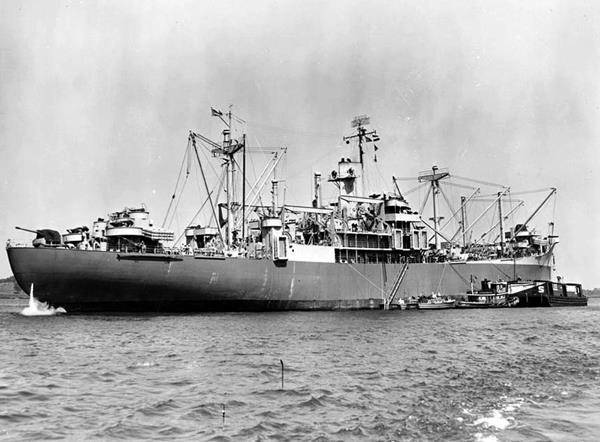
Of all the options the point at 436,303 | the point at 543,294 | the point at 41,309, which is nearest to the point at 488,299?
the point at 436,303

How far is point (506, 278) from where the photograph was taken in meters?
63.7

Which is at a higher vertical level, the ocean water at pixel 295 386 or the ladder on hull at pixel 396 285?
the ladder on hull at pixel 396 285

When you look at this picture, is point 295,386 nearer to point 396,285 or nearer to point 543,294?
point 396,285

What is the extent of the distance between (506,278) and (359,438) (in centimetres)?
5757

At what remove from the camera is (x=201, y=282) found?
42625 mm

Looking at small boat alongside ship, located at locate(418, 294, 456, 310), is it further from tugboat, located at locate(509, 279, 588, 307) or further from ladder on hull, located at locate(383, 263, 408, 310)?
tugboat, located at locate(509, 279, 588, 307)

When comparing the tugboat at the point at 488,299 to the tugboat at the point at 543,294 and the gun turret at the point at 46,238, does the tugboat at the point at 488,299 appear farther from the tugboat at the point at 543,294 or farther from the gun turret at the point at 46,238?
the gun turret at the point at 46,238

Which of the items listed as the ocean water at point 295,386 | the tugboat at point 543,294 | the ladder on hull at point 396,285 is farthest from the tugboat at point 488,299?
the ocean water at point 295,386

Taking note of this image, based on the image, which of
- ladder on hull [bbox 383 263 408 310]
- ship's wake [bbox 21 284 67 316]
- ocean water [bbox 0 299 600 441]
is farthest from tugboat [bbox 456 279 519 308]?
ship's wake [bbox 21 284 67 316]

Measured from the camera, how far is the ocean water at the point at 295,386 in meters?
11.0

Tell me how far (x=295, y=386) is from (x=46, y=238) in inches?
1128

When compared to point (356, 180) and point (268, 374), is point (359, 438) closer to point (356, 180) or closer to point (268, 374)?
point (268, 374)

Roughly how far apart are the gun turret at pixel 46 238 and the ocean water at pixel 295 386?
32.0ft

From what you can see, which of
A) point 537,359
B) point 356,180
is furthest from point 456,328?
point 356,180
